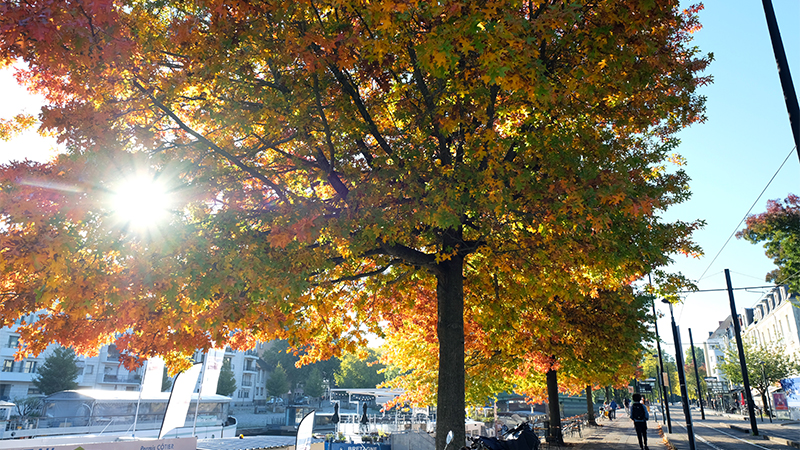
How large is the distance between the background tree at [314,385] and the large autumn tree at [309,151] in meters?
86.4

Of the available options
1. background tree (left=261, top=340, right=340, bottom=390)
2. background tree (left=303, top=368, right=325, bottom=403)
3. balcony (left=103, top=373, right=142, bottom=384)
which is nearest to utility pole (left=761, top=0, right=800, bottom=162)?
balcony (left=103, top=373, right=142, bottom=384)

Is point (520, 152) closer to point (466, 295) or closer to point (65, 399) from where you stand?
point (466, 295)

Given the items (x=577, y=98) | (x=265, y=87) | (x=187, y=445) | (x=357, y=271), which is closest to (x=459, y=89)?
(x=577, y=98)

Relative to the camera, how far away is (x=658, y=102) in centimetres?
921

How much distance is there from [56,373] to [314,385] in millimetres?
46762

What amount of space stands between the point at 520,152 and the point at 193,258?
5806 mm

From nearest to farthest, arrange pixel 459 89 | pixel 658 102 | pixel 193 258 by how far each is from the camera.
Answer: pixel 193 258
pixel 459 89
pixel 658 102

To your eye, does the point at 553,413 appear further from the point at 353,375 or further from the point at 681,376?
the point at 353,375

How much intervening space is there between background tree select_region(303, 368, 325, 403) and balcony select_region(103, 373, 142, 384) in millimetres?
31122

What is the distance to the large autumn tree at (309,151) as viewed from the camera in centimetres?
608

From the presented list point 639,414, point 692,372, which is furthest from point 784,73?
point 692,372

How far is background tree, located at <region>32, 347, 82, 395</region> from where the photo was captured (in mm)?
52031

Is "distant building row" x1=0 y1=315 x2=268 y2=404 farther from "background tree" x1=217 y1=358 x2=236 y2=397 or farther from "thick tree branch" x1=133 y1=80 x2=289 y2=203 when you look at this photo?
"thick tree branch" x1=133 y1=80 x2=289 y2=203

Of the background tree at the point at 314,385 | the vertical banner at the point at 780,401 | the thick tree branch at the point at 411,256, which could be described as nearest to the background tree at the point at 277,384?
the background tree at the point at 314,385
